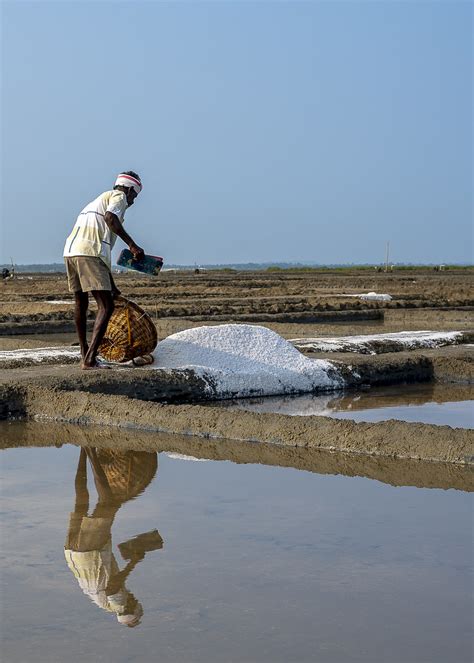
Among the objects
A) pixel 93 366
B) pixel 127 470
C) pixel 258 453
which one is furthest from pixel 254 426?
pixel 93 366

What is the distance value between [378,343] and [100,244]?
3500mm

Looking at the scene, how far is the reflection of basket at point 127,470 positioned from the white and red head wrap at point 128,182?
210 cm

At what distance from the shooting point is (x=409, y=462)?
452 centimetres

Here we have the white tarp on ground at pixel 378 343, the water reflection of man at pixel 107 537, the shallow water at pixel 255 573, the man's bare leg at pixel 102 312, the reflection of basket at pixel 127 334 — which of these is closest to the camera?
the shallow water at pixel 255 573

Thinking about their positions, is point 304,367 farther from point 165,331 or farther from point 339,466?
point 165,331

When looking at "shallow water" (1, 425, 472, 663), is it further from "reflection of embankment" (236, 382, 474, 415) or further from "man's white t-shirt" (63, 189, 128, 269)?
"man's white t-shirt" (63, 189, 128, 269)

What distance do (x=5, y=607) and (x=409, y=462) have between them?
2.26m

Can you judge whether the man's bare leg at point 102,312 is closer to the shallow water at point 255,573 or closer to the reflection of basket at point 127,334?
the reflection of basket at point 127,334

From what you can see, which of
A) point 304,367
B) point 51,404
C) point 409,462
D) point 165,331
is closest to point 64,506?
point 409,462

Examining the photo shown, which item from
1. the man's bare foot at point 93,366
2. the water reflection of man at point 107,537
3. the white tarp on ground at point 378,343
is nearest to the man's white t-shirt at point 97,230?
the man's bare foot at point 93,366

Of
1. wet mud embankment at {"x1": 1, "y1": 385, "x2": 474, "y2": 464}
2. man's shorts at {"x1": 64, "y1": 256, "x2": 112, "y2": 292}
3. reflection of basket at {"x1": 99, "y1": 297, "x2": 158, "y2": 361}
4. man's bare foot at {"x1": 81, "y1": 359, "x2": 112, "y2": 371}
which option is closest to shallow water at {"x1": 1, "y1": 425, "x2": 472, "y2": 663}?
wet mud embankment at {"x1": 1, "y1": 385, "x2": 474, "y2": 464}

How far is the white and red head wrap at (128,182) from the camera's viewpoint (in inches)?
256

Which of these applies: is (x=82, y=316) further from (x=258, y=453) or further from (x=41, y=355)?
(x=258, y=453)

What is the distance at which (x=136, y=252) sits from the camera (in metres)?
6.48
